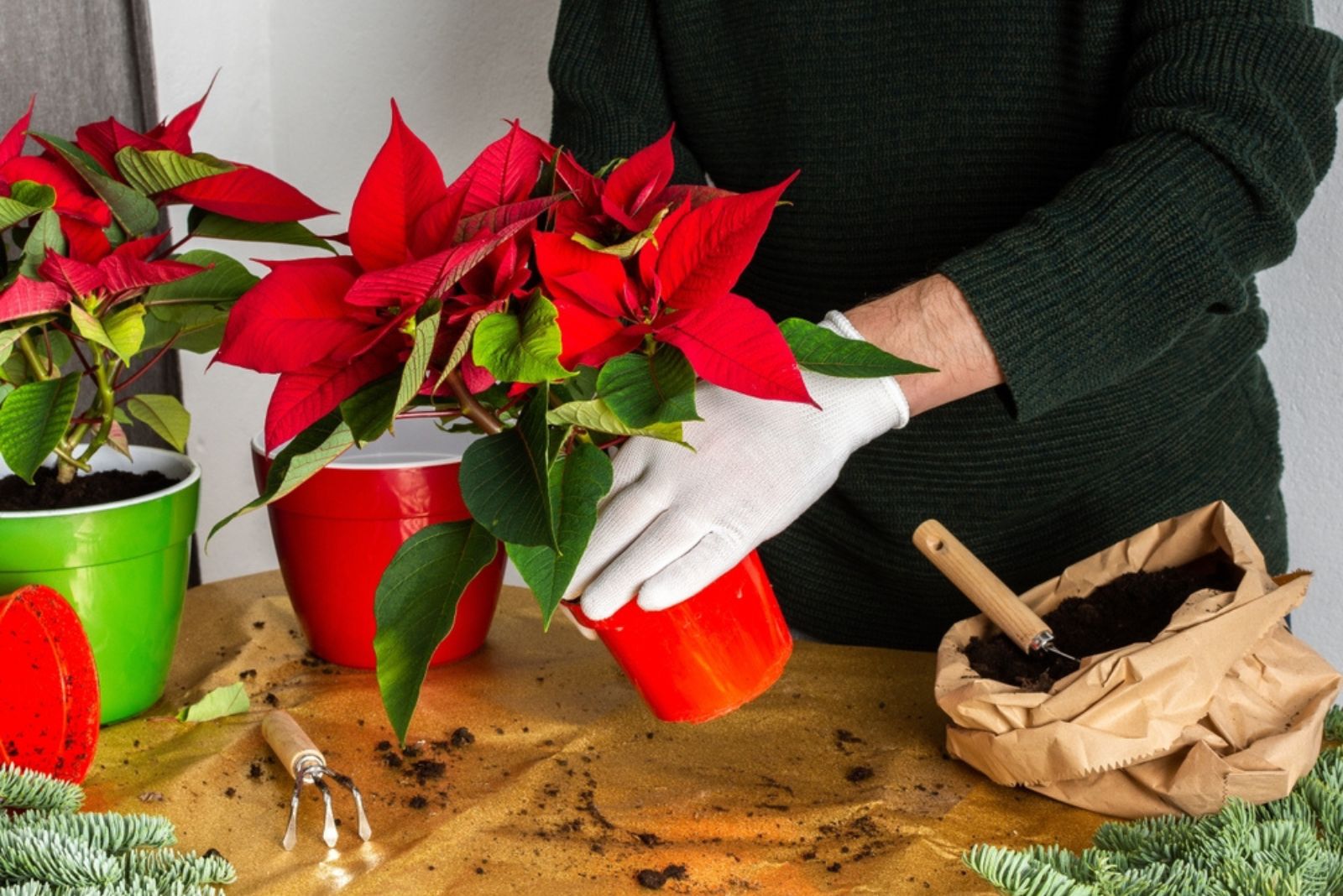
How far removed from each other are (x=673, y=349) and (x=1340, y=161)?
1.00 m

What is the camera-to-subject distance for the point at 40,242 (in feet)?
2.56

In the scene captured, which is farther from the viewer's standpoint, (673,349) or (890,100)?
(890,100)

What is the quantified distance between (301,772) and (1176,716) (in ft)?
1.69

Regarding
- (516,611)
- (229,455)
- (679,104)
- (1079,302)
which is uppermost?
(679,104)

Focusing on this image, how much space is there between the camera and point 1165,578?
2.76 ft

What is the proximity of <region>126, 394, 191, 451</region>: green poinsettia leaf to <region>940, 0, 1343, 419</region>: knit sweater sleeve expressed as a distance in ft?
1.96

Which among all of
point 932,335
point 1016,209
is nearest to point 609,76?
point 1016,209

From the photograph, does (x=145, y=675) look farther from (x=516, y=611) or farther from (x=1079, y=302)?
(x=1079, y=302)

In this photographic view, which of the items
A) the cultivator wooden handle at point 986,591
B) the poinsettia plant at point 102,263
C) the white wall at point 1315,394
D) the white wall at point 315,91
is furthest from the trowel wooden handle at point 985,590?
the white wall at point 315,91

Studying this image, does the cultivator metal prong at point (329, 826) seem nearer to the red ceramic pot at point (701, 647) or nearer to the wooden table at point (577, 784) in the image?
the wooden table at point (577, 784)

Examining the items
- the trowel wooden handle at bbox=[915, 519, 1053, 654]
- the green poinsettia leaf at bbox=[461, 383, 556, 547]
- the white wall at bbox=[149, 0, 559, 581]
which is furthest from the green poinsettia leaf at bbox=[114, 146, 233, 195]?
the white wall at bbox=[149, 0, 559, 581]

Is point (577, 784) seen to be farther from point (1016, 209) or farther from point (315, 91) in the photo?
point (315, 91)

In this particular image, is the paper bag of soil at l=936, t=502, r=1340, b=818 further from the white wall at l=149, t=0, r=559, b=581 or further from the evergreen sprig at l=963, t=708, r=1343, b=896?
the white wall at l=149, t=0, r=559, b=581

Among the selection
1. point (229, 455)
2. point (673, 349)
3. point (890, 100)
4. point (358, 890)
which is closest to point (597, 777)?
point (358, 890)
